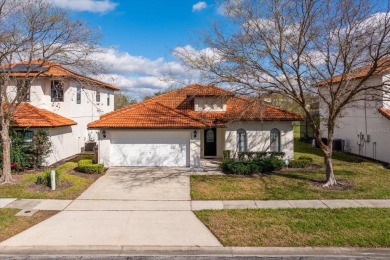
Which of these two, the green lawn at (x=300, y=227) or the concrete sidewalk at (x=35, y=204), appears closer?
the green lawn at (x=300, y=227)

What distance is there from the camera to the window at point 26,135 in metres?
17.0

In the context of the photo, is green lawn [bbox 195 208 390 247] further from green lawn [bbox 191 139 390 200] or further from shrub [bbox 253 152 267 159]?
shrub [bbox 253 152 267 159]

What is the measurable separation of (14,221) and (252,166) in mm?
10116

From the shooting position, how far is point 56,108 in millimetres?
20500

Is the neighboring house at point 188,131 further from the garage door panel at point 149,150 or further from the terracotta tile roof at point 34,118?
the terracotta tile roof at point 34,118

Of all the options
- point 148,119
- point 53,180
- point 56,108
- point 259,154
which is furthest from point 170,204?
point 56,108

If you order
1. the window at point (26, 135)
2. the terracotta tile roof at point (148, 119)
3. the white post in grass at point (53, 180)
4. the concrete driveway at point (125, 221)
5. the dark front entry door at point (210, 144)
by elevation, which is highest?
the terracotta tile roof at point (148, 119)

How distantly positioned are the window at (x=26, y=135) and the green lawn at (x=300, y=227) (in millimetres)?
11708

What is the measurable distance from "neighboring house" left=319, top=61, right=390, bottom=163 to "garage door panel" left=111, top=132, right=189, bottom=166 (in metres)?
8.77

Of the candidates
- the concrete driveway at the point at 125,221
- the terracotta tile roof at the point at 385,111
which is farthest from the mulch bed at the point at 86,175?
the terracotta tile roof at the point at 385,111

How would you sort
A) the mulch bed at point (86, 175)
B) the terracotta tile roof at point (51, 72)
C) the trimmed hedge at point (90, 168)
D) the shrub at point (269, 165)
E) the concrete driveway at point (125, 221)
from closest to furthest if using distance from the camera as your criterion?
the concrete driveway at point (125, 221) → the terracotta tile roof at point (51, 72) → the mulch bed at point (86, 175) → the trimmed hedge at point (90, 168) → the shrub at point (269, 165)

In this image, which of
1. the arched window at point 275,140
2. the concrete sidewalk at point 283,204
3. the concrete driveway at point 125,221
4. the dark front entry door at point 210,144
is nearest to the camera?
the concrete driveway at point 125,221

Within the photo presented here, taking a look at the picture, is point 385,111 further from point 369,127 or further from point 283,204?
point 283,204

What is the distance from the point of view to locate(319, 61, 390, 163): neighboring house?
1828 centimetres
